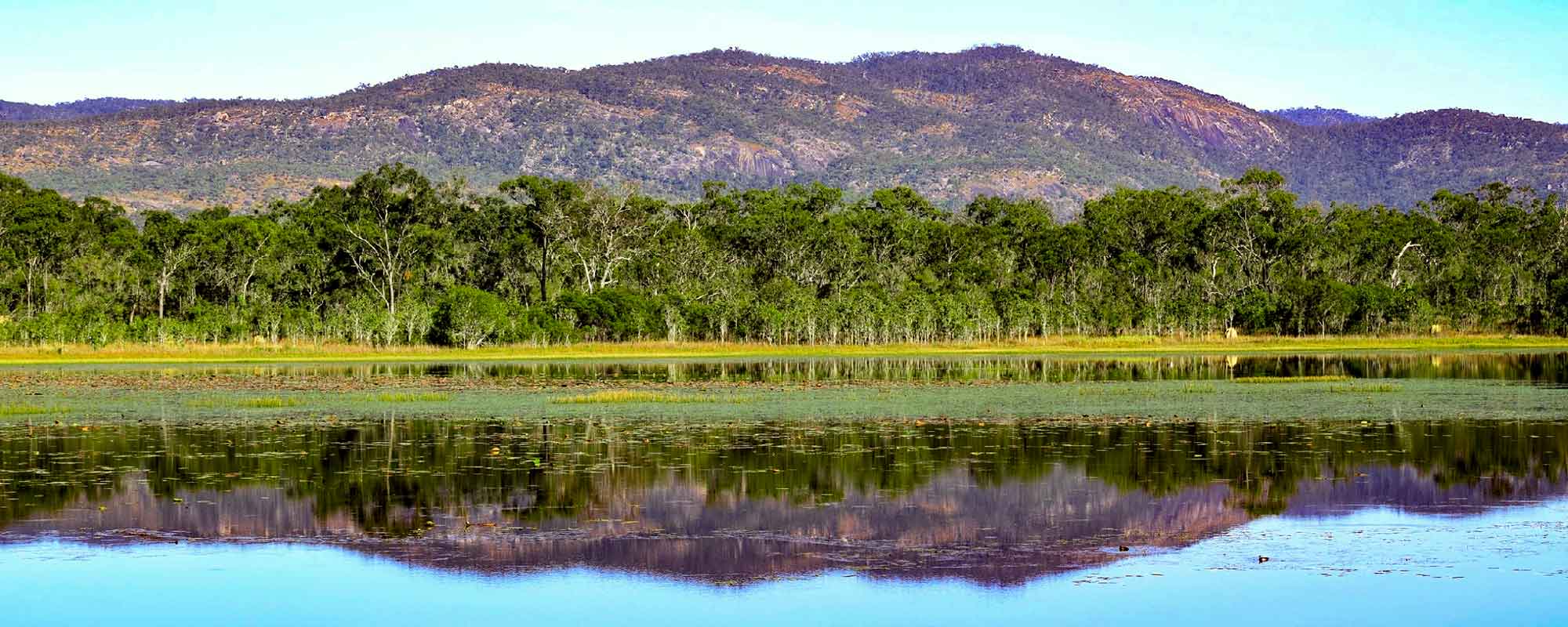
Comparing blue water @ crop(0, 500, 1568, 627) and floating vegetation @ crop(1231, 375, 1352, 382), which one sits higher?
blue water @ crop(0, 500, 1568, 627)

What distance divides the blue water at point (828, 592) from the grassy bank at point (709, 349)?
58763 millimetres

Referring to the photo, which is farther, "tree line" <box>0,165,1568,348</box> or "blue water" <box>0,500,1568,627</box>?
"tree line" <box>0,165,1568,348</box>

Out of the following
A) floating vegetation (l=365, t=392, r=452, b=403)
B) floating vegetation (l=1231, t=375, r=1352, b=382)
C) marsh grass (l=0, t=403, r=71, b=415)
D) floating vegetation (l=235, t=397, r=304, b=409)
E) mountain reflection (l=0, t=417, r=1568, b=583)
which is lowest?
floating vegetation (l=1231, t=375, r=1352, b=382)

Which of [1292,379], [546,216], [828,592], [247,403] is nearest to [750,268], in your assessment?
[546,216]

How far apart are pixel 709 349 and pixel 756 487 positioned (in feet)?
201

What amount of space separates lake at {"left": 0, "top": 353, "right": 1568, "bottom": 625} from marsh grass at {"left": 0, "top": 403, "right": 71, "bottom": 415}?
0.17 metres

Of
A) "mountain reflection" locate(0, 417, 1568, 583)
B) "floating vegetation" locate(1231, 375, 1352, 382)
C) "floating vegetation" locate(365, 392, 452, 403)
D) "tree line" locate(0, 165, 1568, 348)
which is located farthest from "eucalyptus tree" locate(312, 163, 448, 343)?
"mountain reflection" locate(0, 417, 1568, 583)

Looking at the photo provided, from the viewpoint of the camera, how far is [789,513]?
Result: 19219 mm

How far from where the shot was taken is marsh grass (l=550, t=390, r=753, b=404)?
3884cm

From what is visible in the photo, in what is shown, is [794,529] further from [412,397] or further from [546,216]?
[546,216]

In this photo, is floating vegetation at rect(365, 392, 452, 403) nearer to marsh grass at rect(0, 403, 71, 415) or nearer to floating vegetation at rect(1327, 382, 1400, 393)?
marsh grass at rect(0, 403, 71, 415)

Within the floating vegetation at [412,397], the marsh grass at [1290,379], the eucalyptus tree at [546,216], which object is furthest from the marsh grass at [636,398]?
the eucalyptus tree at [546,216]

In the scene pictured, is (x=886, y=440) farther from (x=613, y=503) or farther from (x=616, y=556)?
(x=616, y=556)

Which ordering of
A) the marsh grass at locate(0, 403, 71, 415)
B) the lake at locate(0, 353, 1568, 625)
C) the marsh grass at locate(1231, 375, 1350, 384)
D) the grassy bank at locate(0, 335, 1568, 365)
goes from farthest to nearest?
the grassy bank at locate(0, 335, 1568, 365) < the marsh grass at locate(1231, 375, 1350, 384) < the marsh grass at locate(0, 403, 71, 415) < the lake at locate(0, 353, 1568, 625)
